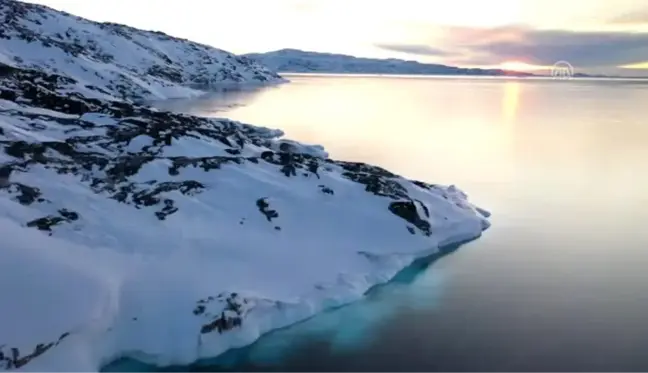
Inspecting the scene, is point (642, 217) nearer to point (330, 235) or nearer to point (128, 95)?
point (330, 235)

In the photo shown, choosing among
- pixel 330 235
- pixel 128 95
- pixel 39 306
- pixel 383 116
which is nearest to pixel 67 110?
pixel 330 235

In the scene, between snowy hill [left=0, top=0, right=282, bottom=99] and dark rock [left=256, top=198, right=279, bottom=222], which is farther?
snowy hill [left=0, top=0, right=282, bottom=99]

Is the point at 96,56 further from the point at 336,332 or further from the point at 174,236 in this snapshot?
the point at 336,332

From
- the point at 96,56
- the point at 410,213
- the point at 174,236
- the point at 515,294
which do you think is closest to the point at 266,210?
the point at 174,236

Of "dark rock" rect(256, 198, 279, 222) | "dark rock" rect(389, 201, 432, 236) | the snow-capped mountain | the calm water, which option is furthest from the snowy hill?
"dark rock" rect(389, 201, 432, 236)

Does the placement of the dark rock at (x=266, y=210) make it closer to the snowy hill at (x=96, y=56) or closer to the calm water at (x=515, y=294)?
the calm water at (x=515, y=294)

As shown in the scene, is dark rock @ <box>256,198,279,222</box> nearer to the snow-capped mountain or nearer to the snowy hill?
the snow-capped mountain

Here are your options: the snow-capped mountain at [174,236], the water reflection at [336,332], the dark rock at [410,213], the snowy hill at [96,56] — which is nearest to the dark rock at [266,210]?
the snow-capped mountain at [174,236]
